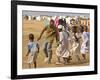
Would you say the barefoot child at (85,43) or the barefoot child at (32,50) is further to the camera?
the barefoot child at (85,43)

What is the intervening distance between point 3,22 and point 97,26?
0.88 metres

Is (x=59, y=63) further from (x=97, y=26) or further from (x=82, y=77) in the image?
(x=97, y=26)

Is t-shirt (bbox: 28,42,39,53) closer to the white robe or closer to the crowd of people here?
the crowd of people

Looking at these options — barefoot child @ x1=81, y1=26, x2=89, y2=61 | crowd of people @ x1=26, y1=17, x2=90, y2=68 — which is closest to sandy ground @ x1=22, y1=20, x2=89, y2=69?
crowd of people @ x1=26, y1=17, x2=90, y2=68

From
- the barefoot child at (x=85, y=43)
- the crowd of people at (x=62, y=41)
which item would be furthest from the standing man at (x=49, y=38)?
the barefoot child at (x=85, y=43)

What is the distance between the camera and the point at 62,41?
6.44 ft

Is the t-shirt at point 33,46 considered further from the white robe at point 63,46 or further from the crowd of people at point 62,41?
the white robe at point 63,46

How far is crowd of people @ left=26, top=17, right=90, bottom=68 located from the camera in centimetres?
189

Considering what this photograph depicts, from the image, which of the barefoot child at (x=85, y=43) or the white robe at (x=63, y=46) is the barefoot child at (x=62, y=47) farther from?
the barefoot child at (x=85, y=43)

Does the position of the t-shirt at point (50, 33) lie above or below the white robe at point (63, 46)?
above

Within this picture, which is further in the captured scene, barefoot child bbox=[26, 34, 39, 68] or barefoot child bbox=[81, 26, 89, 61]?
barefoot child bbox=[81, 26, 89, 61]

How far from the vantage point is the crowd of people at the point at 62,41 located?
189cm

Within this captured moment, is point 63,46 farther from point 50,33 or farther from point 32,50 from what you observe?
point 32,50

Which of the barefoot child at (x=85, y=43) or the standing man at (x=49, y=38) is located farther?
the barefoot child at (x=85, y=43)
